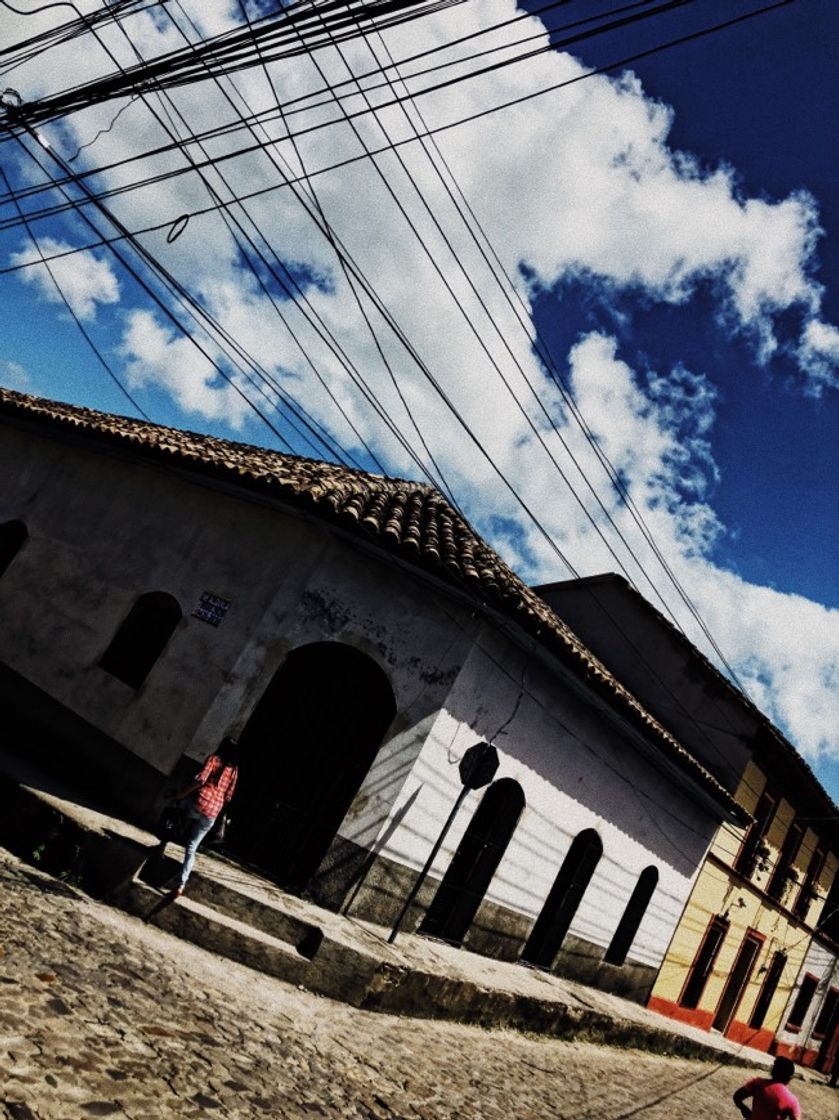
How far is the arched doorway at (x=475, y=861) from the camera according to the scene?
31.7ft

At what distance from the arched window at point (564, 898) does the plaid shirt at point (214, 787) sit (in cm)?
661

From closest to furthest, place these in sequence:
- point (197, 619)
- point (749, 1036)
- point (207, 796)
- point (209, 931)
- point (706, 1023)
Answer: point (209, 931), point (207, 796), point (197, 619), point (706, 1023), point (749, 1036)

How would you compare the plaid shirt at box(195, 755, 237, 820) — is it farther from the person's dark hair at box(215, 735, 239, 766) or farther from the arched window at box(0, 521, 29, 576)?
the arched window at box(0, 521, 29, 576)

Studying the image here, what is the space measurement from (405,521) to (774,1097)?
679 centimetres

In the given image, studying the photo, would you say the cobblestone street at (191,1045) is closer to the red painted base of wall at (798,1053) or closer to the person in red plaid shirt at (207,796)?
the person in red plaid shirt at (207,796)

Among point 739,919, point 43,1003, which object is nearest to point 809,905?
point 739,919

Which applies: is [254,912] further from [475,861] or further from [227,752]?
[475,861]

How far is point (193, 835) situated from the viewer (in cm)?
648

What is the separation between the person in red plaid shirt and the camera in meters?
6.48

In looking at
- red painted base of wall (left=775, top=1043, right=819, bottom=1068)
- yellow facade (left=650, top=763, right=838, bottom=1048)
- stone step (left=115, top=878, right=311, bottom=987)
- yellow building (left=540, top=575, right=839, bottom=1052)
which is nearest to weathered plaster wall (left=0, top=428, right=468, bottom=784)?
stone step (left=115, top=878, right=311, bottom=987)

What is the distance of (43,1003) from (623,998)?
1233cm

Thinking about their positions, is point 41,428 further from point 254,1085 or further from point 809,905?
point 809,905

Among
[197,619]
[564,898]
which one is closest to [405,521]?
[197,619]

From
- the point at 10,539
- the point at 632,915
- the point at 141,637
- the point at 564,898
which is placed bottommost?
the point at 564,898
